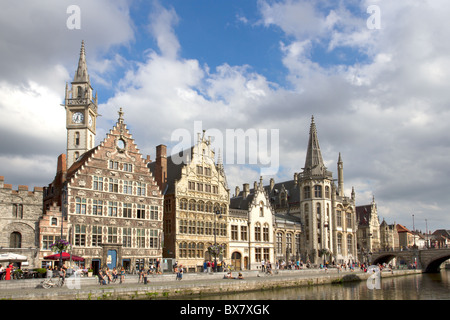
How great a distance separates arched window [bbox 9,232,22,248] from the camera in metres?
42.5

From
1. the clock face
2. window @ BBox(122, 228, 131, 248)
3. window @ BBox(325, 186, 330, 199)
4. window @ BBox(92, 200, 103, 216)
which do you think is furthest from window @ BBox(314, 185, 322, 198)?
window @ BBox(92, 200, 103, 216)

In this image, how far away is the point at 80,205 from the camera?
45.7 m

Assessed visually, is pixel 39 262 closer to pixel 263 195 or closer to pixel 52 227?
pixel 52 227

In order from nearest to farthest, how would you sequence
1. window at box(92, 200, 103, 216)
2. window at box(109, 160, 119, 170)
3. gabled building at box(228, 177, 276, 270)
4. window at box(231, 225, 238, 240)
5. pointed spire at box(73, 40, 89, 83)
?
window at box(92, 200, 103, 216), window at box(109, 160, 119, 170), window at box(231, 225, 238, 240), gabled building at box(228, 177, 276, 270), pointed spire at box(73, 40, 89, 83)

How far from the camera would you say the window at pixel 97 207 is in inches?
1837

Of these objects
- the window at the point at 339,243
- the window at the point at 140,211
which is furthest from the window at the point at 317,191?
the window at the point at 140,211

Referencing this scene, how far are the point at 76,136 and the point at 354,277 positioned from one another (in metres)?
40.8

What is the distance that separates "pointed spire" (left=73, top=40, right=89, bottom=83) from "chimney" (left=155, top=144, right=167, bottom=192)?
65.3 ft

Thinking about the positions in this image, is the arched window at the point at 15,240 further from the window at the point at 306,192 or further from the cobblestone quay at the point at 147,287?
the window at the point at 306,192

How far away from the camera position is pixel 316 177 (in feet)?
258

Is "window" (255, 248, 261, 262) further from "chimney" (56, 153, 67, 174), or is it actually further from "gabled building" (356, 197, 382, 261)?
"gabled building" (356, 197, 382, 261)

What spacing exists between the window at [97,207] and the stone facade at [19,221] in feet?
16.4

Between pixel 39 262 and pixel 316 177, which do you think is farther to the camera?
pixel 316 177
